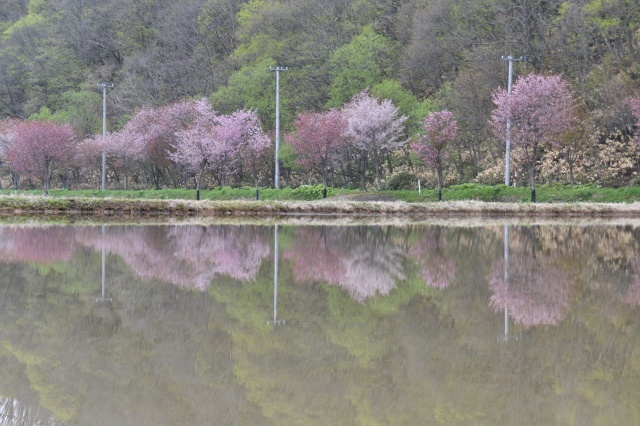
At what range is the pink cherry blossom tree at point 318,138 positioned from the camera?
152 ft

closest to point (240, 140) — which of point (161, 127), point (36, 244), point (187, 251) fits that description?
point (161, 127)

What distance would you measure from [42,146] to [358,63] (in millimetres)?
21369

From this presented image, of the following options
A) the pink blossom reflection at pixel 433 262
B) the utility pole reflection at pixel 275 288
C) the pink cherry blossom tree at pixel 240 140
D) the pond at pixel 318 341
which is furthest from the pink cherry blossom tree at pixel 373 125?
the pond at pixel 318 341

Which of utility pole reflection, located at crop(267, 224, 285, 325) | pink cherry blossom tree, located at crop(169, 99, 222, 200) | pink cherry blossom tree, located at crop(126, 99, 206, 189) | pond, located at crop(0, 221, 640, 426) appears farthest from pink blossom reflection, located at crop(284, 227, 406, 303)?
pink cherry blossom tree, located at crop(126, 99, 206, 189)

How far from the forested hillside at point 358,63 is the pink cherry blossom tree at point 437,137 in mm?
6544

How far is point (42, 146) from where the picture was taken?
53469 millimetres

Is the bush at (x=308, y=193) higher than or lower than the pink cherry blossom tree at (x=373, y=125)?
lower

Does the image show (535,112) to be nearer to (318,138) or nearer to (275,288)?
(318,138)

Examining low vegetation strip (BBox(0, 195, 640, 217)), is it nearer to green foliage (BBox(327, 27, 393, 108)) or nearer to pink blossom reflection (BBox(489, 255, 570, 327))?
green foliage (BBox(327, 27, 393, 108))

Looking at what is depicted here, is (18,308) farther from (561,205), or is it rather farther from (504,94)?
(504,94)

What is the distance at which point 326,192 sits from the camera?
144ft

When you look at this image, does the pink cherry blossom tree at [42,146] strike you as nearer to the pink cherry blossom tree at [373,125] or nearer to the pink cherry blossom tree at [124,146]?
the pink cherry blossom tree at [124,146]

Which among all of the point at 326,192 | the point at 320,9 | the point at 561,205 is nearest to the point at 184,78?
the point at 320,9

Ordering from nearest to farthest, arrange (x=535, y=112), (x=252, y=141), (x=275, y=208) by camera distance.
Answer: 1. (x=275, y=208)
2. (x=535, y=112)
3. (x=252, y=141)
